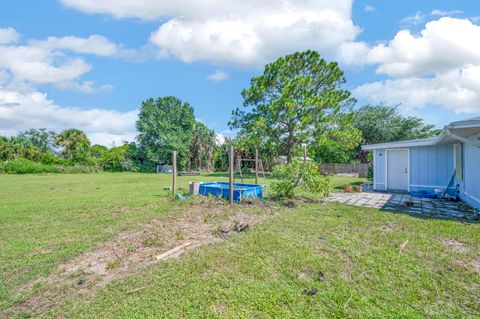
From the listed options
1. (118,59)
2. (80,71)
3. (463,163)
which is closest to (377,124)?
(463,163)

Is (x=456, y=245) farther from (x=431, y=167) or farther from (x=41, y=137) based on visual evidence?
(x=41, y=137)

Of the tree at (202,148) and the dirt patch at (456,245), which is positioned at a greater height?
the tree at (202,148)

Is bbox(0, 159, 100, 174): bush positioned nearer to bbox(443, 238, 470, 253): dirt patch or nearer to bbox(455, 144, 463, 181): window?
bbox(455, 144, 463, 181): window

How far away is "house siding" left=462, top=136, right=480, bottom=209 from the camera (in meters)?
6.05

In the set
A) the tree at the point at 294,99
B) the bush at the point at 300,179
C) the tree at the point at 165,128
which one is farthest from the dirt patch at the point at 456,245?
the tree at the point at 165,128

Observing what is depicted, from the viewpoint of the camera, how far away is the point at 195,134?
2762cm

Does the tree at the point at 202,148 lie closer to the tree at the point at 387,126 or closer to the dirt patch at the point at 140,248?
the tree at the point at 387,126

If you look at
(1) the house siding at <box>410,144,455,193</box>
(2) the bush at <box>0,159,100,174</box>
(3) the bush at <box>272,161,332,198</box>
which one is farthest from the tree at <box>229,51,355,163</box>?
(2) the bush at <box>0,159,100,174</box>

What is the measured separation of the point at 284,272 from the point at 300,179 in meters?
4.47

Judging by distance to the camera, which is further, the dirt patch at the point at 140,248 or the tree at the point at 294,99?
the tree at the point at 294,99

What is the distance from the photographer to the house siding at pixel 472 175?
19.9ft

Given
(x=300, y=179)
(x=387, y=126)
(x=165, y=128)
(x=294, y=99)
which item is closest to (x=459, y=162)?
(x=300, y=179)

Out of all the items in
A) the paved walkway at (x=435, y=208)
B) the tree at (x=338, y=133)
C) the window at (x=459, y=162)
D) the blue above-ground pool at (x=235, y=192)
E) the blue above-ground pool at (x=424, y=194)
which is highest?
the tree at (x=338, y=133)

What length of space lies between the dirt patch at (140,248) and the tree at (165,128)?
21306 millimetres
